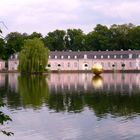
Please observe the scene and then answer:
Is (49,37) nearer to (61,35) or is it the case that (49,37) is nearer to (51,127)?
(61,35)

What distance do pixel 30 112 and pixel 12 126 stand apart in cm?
469

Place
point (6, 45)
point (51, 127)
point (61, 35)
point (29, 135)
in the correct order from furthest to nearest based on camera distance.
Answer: point (61, 35)
point (51, 127)
point (29, 135)
point (6, 45)

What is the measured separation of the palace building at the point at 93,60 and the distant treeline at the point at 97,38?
303 inches

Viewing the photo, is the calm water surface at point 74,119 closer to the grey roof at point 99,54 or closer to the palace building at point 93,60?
the grey roof at point 99,54

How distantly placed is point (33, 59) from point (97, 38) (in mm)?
42777

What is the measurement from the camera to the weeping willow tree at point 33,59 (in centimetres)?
8062

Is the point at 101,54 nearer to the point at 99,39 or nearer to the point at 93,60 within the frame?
the point at 93,60

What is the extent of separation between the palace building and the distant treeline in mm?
7699

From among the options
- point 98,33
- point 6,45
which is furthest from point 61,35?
point 6,45

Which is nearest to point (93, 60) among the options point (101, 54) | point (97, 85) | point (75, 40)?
point (101, 54)

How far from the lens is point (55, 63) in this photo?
115m

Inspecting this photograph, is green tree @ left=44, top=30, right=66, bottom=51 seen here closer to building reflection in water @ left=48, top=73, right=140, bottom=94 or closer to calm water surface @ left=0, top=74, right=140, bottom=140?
building reflection in water @ left=48, top=73, right=140, bottom=94

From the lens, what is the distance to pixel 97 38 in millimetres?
120312

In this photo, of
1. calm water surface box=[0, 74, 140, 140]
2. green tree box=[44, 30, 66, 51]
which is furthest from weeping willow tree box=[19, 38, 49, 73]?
calm water surface box=[0, 74, 140, 140]
